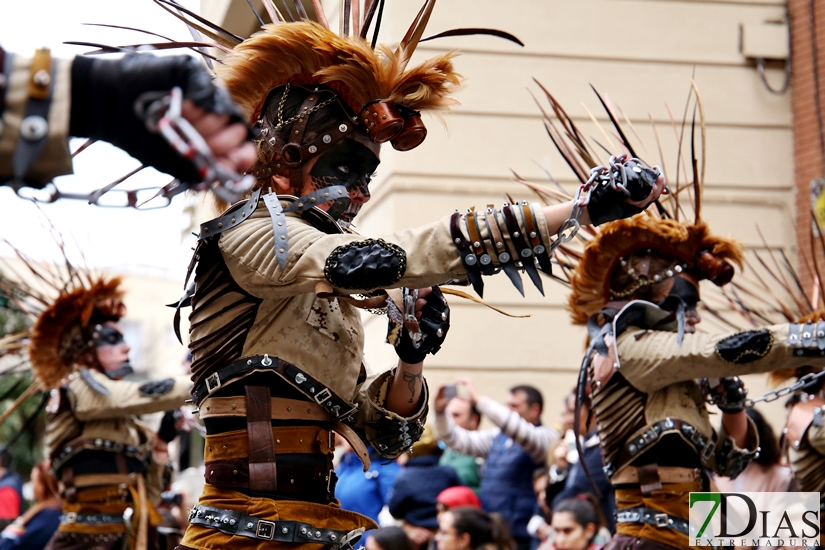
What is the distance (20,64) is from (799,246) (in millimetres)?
7769

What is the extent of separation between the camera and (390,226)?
28.3 feet

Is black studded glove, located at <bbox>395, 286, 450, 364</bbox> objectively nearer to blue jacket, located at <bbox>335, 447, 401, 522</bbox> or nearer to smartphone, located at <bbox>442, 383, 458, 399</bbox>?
smartphone, located at <bbox>442, 383, 458, 399</bbox>

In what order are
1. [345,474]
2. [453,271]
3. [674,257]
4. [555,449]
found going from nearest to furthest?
[453,271]
[674,257]
[555,449]
[345,474]

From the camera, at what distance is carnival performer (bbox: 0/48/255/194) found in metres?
2.09

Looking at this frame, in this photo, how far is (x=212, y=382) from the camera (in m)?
3.34

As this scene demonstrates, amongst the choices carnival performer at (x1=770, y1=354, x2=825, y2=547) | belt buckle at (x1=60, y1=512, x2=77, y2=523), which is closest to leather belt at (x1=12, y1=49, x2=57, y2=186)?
carnival performer at (x1=770, y1=354, x2=825, y2=547)

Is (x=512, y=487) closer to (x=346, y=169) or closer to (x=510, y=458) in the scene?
(x=510, y=458)

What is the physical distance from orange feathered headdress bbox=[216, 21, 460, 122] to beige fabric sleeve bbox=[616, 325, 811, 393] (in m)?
1.52

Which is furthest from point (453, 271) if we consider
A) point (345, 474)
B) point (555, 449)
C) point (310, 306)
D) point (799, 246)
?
point (799, 246)

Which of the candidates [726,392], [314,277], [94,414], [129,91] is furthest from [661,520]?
[94,414]

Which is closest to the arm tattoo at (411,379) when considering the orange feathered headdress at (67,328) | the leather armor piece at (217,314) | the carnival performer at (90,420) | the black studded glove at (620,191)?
the leather armor piece at (217,314)

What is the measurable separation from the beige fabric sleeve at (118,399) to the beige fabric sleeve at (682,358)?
9.50ft

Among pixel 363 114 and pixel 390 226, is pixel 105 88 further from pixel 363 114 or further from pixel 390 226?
pixel 390 226

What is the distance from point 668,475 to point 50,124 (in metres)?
3.22
